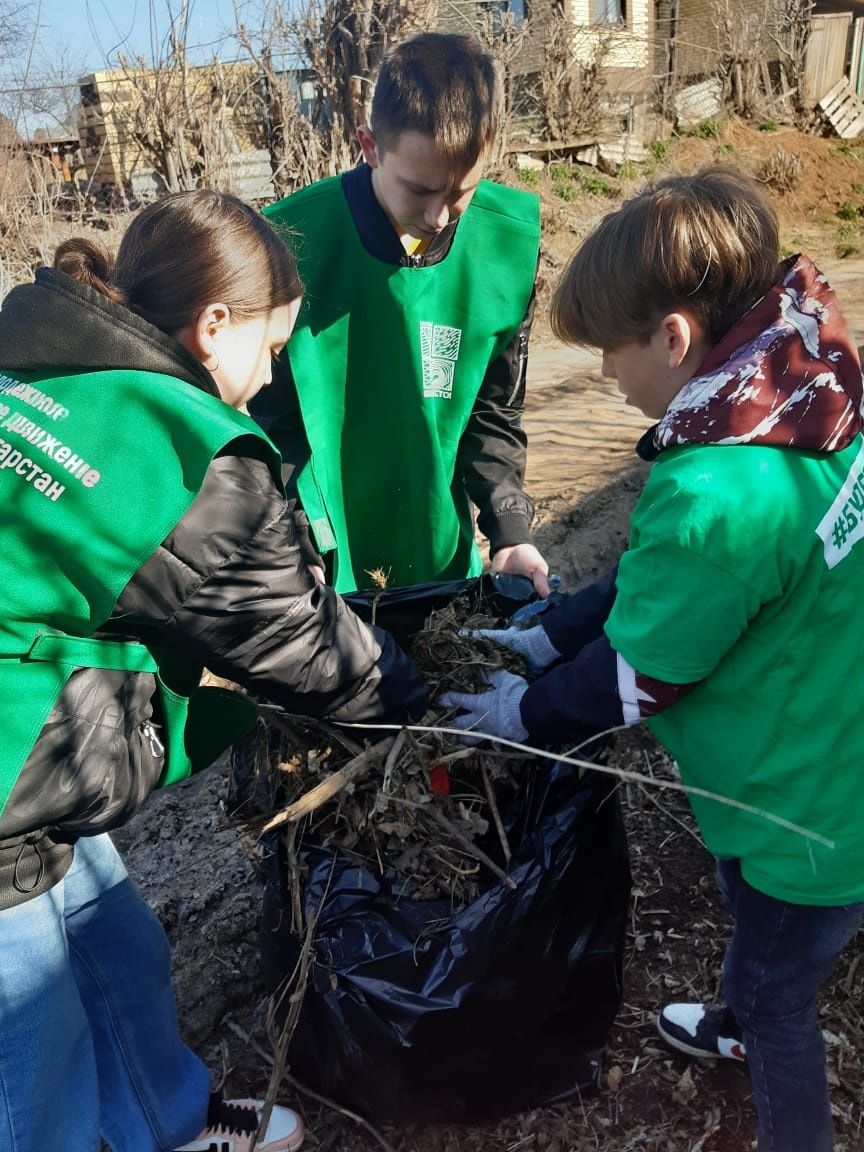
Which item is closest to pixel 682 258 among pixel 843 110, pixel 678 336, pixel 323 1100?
pixel 678 336

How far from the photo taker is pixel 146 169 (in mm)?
9258

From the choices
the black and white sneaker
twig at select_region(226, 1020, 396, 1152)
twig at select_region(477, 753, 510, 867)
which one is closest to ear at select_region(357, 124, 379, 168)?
twig at select_region(477, 753, 510, 867)

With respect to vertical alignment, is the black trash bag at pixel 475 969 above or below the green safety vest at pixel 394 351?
below

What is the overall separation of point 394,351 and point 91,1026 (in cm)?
148

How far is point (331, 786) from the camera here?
1.62 metres

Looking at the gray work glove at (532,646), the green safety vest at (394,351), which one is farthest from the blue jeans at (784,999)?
the green safety vest at (394,351)

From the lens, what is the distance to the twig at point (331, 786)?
161cm

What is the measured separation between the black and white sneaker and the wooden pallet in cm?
1623

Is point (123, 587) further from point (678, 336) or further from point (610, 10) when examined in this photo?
point (610, 10)

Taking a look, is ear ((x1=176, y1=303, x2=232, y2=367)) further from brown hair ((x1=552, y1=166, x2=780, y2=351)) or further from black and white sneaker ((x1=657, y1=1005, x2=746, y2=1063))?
black and white sneaker ((x1=657, y1=1005, x2=746, y2=1063))

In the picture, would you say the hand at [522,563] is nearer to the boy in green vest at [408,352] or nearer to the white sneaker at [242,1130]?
the boy in green vest at [408,352]

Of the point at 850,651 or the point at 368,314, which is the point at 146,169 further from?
the point at 850,651

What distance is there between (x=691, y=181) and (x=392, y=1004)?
1.43 m

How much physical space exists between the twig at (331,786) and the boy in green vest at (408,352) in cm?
60
